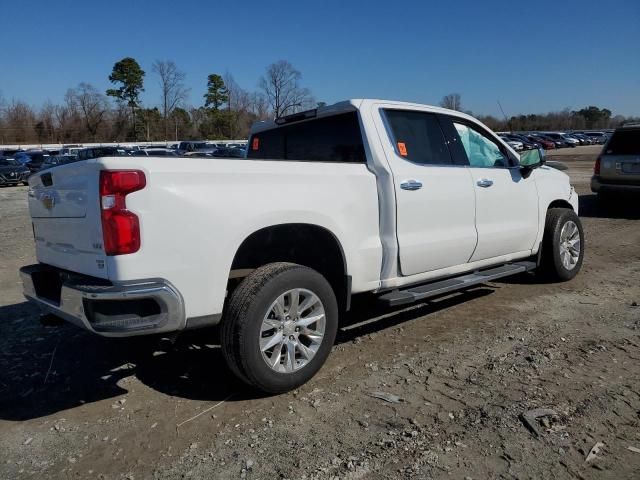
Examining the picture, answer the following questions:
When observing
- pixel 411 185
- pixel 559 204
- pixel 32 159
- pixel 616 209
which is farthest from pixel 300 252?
pixel 32 159

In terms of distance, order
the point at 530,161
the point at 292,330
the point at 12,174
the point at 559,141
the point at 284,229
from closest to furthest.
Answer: the point at 292,330 < the point at 284,229 < the point at 530,161 < the point at 12,174 < the point at 559,141

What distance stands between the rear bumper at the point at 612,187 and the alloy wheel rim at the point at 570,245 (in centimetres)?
561

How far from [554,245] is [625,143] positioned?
6666mm

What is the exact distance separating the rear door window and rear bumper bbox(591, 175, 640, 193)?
26.0ft

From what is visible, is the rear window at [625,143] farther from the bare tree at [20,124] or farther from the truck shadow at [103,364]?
the bare tree at [20,124]

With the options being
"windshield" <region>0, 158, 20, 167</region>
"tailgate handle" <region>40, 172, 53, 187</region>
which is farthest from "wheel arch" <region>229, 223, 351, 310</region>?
"windshield" <region>0, 158, 20, 167</region>

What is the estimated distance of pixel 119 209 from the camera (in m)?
2.89

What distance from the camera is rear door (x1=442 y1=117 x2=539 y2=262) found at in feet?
16.1

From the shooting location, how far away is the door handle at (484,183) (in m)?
4.86

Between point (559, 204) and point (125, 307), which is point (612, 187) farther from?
point (125, 307)

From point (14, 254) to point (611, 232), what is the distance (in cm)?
1016

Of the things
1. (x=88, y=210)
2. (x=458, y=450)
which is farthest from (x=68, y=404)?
(x=458, y=450)

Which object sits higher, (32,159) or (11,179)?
(32,159)

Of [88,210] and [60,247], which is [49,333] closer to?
[60,247]
